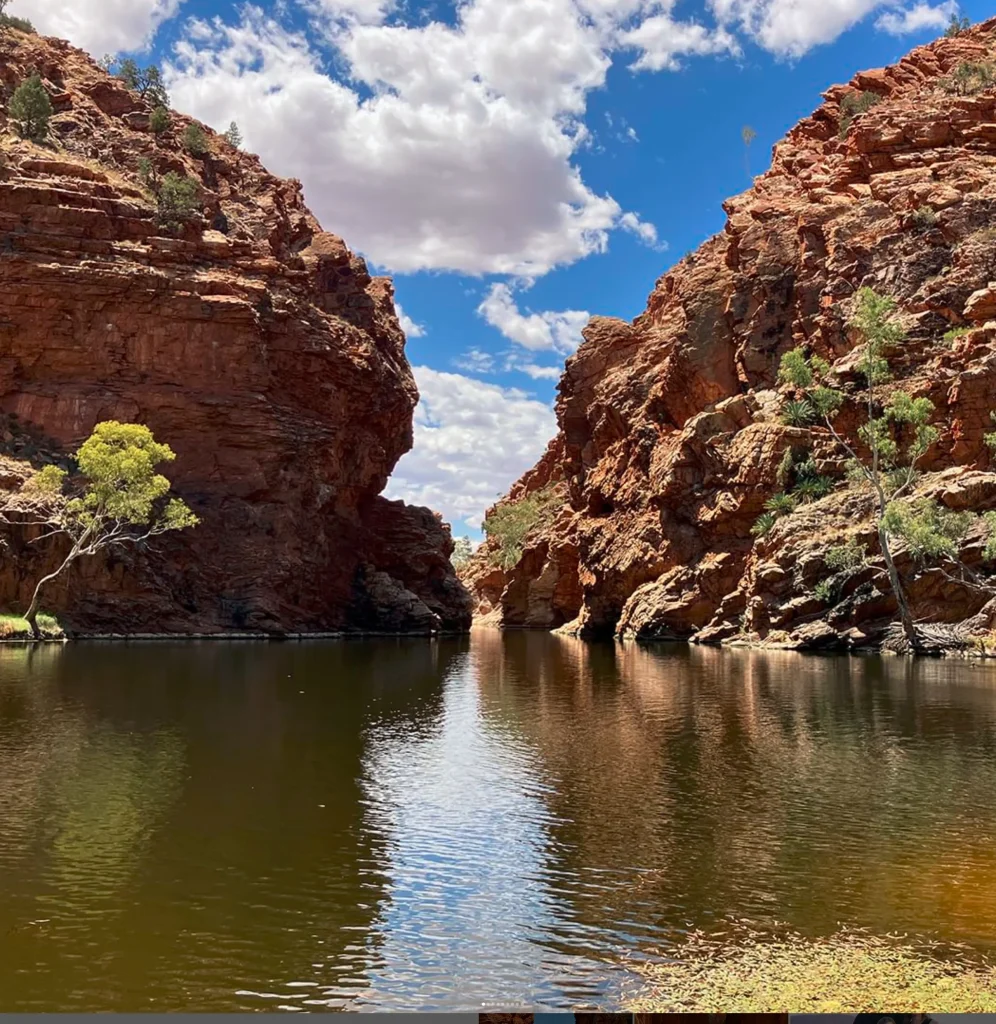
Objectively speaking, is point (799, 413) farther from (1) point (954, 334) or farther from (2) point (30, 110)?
(2) point (30, 110)

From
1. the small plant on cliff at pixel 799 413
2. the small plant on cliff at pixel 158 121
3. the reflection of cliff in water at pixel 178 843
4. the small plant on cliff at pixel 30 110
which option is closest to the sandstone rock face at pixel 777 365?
the small plant on cliff at pixel 799 413

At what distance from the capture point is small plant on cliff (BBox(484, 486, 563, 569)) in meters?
123

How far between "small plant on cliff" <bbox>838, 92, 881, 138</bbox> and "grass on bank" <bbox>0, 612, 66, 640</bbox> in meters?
74.8

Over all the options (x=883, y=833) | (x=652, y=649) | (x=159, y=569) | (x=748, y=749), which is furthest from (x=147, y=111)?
(x=883, y=833)

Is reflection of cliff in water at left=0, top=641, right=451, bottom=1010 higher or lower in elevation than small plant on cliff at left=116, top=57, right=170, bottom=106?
lower

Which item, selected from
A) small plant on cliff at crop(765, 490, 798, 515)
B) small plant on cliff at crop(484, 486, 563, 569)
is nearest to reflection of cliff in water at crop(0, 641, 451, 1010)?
small plant on cliff at crop(765, 490, 798, 515)

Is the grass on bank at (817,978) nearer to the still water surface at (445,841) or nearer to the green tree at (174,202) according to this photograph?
the still water surface at (445,841)

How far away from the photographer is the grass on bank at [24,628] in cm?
5531

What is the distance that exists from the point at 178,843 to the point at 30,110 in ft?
266

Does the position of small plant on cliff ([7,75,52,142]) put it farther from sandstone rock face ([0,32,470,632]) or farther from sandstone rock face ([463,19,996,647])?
sandstone rock face ([463,19,996,647])

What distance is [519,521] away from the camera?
126 m

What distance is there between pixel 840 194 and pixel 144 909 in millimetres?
79292

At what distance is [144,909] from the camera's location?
1055cm

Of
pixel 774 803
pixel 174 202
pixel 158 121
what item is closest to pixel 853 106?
pixel 174 202
